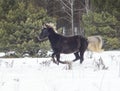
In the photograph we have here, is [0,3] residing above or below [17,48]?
above

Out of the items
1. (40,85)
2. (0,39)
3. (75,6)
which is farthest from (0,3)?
(75,6)

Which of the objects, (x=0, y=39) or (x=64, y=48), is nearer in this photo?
(x=64, y=48)

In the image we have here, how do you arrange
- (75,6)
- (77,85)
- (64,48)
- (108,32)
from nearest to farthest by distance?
(77,85) → (64,48) → (108,32) → (75,6)

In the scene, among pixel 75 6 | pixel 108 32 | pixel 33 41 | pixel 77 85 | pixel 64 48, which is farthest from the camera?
pixel 75 6

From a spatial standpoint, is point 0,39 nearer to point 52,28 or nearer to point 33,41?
point 33,41

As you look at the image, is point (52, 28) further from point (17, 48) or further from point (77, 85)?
point (17, 48)

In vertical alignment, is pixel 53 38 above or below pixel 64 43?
above

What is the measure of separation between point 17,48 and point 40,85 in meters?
12.4

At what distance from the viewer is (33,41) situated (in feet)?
62.7

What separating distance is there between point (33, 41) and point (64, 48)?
7216 mm

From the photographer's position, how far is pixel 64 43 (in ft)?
39.6

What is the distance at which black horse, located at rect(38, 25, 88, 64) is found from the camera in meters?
12.0

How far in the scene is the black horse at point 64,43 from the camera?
473 inches

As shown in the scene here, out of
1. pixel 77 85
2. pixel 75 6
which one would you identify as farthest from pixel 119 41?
pixel 75 6
